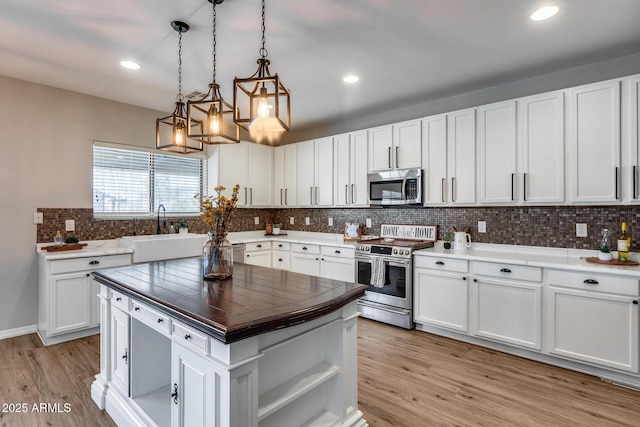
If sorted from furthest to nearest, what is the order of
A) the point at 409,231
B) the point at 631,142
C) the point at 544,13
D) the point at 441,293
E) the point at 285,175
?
the point at 285,175
the point at 409,231
the point at 441,293
the point at 631,142
the point at 544,13

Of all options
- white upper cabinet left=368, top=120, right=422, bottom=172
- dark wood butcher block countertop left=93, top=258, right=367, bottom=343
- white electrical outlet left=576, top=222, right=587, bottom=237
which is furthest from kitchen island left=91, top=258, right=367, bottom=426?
white electrical outlet left=576, top=222, right=587, bottom=237

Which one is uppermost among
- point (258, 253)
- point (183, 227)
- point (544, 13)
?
point (544, 13)

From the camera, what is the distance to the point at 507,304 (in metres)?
3.01

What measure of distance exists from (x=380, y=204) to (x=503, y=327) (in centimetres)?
192

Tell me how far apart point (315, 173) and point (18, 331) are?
13.1 ft

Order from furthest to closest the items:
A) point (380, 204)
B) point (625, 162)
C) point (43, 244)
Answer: point (380, 204) < point (43, 244) < point (625, 162)

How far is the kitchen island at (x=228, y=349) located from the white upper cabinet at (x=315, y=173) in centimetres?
256

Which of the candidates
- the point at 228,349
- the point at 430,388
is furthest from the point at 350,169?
the point at 228,349

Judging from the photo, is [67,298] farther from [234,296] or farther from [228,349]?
[228,349]

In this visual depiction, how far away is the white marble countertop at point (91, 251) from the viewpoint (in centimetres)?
331

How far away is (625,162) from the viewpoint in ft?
8.80

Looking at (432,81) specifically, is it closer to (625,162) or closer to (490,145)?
(490,145)

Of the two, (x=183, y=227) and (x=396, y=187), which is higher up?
(x=396, y=187)

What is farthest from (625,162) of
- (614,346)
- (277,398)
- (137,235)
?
(137,235)
